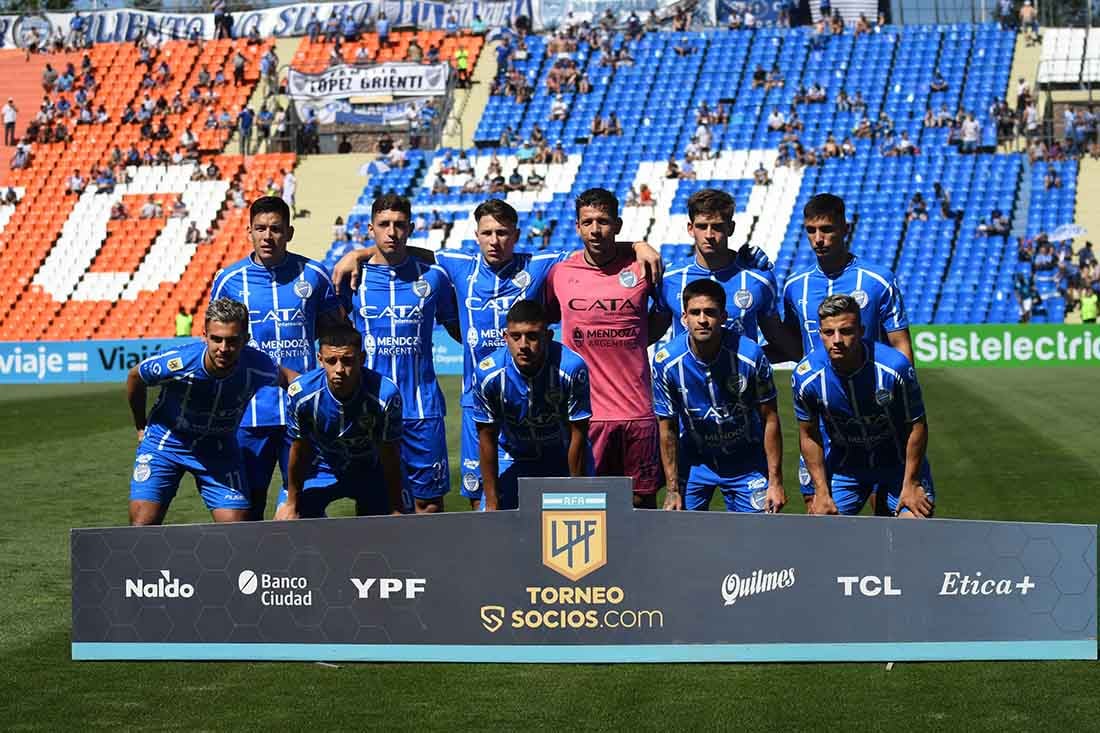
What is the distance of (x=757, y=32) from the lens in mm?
45781

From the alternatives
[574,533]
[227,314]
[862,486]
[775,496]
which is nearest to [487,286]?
[227,314]

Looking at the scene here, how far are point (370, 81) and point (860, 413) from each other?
38354 mm

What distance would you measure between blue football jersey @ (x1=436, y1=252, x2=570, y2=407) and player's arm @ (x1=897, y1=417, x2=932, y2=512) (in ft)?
8.33

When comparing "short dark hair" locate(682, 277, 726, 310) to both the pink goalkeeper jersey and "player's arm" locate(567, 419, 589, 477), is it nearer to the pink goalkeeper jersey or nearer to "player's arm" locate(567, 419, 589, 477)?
the pink goalkeeper jersey

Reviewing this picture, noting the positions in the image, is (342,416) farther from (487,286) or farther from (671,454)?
(671,454)

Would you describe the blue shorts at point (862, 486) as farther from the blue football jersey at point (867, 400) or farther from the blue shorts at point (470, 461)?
the blue shorts at point (470, 461)

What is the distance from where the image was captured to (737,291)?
29.7 ft

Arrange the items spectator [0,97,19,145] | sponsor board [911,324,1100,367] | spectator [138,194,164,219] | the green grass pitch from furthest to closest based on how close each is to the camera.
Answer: spectator [0,97,19,145] < spectator [138,194,164,219] < sponsor board [911,324,1100,367] < the green grass pitch

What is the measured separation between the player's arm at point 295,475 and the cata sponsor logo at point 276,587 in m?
0.66

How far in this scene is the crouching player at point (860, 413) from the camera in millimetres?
7953

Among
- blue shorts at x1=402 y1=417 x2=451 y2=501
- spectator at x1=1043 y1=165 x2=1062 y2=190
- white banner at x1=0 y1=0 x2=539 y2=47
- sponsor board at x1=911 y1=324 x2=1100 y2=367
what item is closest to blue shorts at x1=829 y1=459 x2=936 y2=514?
blue shorts at x1=402 y1=417 x2=451 y2=501

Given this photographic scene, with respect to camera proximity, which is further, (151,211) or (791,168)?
(151,211)

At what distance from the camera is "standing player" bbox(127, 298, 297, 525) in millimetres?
8695

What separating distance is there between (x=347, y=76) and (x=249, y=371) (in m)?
37.7
